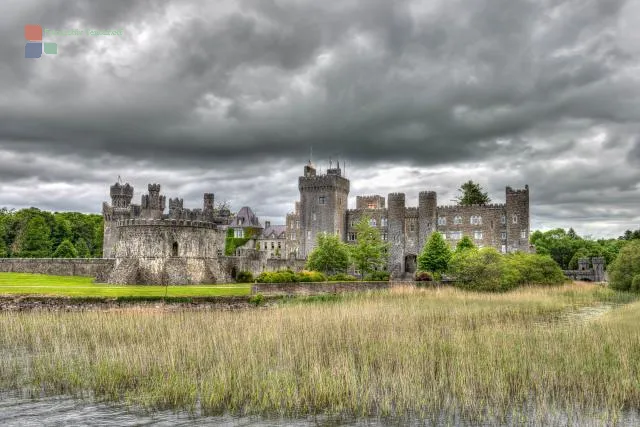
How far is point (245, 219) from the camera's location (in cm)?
9900

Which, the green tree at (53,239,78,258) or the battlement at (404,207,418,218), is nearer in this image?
the green tree at (53,239,78,258)

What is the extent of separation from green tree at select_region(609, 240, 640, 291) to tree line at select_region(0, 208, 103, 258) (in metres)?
58.1

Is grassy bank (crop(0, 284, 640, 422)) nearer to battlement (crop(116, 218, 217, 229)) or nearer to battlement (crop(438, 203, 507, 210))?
battlement (crop(116, 218, 217, 229))

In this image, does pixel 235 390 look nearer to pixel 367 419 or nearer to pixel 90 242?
pixel 367 419

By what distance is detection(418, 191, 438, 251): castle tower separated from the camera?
71125mm

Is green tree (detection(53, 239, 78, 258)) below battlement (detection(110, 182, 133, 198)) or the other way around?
below

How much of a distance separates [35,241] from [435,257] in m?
48.3

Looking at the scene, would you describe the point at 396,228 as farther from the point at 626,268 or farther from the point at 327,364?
the point at 327,364

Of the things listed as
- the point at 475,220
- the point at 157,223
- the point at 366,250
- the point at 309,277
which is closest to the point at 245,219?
the point at 475,220

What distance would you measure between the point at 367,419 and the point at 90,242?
8447 cm

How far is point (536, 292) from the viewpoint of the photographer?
3953 cm

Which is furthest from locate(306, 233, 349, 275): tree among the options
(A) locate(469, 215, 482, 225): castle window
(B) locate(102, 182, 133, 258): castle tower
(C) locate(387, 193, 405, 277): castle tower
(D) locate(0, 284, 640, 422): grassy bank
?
(D) locate(0, 284, 640, 422): grassy bank

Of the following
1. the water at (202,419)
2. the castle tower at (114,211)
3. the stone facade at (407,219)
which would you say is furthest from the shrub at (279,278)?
the castle tower at (114,211)

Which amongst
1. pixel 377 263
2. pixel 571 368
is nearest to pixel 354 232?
pixel 377 263
